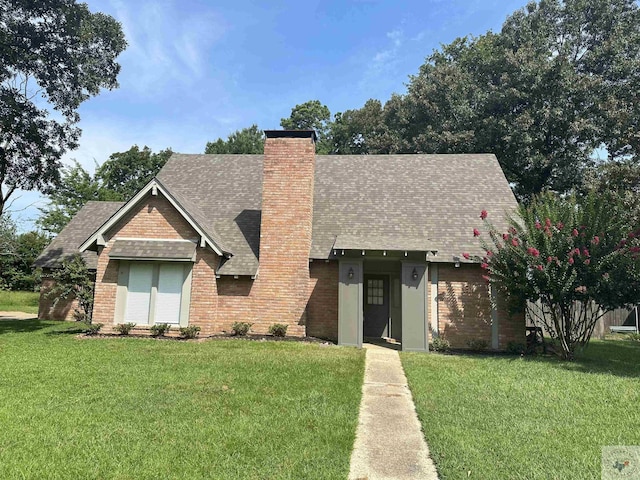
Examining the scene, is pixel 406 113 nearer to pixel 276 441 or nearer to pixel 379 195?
pixel 379 195

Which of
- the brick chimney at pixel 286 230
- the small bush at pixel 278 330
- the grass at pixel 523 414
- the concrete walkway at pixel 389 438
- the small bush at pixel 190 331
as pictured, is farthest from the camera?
the brick chimney at pixel 286 230

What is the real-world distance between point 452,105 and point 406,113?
13.2 feet

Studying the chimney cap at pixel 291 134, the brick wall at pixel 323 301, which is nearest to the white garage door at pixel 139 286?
the brick wall at pixel 323 301

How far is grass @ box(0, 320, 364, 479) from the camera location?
4.31 meters

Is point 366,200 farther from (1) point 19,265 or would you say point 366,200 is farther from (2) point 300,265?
(1) point 19,265

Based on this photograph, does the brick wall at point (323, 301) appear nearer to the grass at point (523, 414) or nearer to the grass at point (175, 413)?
the grass at point (175, 413)

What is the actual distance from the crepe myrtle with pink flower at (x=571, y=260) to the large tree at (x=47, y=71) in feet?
53.8

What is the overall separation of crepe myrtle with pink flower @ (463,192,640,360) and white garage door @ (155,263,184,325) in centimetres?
991

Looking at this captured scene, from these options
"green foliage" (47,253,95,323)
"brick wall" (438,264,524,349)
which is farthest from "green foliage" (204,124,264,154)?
"brick wall" (438,264,524,349)

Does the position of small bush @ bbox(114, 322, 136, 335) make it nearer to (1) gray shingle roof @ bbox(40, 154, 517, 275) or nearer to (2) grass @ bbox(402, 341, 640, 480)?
(1) gray shingle roof @ bbox(40, 154, 517, 275)

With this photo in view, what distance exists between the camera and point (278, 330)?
13.0 meters

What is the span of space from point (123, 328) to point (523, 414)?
1166 cm

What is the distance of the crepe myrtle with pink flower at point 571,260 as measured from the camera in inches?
408

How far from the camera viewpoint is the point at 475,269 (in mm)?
13039
